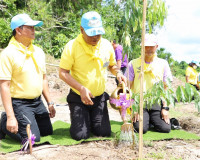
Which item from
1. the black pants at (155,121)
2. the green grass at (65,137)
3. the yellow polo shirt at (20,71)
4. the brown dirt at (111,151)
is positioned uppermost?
the yellow polo shirt at (20,71)

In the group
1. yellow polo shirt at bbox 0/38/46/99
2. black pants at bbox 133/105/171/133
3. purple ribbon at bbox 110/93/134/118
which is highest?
yellow polo shirt at bbox 0/38/46/99

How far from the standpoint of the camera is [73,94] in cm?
322

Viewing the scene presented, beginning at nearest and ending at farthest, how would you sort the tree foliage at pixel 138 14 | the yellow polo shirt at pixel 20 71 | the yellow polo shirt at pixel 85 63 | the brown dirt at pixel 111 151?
the tree foliage at pixel 138 14, the brown dirt at pixel 111 151, the yellow polo shirt at pixel 20 71, the yellow polo shirt at pixel 85 63

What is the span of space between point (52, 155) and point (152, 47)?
186 cm

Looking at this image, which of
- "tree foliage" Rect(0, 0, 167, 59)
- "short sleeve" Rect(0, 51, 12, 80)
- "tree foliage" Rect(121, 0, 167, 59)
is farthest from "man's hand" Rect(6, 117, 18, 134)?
"tree foliage" Rect(0, 0, 167, 59)

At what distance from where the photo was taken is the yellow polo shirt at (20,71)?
9.07ft

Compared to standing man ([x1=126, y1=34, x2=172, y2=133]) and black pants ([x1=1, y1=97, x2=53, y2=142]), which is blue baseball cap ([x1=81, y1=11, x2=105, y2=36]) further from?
black pants ([x1=1, y1=97, x2=53, y2=142])

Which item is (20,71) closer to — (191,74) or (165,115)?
(165,115)

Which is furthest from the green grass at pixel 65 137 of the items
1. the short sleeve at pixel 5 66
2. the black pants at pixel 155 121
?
the short sleeve at pixel 5 66

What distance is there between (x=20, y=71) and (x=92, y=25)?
0.93 metres

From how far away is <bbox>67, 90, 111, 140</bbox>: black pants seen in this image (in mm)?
3119

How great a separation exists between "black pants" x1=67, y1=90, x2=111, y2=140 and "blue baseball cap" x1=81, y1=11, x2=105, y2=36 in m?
0.82

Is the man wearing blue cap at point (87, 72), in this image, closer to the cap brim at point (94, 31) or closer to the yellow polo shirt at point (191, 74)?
the cap brim at point (94, 31)

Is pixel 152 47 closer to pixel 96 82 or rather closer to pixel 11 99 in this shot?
pixel 96 82
